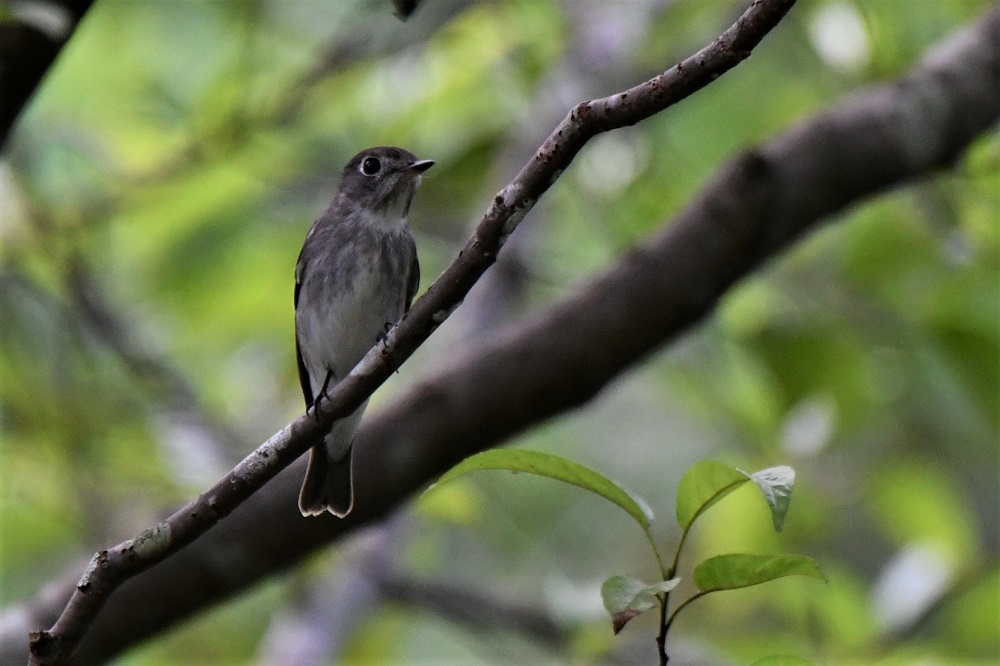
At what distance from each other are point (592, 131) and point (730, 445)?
338cm

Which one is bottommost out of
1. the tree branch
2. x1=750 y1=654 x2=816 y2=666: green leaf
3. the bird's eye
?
x1=750 y1=654 x2=816 y2=666: green leaf

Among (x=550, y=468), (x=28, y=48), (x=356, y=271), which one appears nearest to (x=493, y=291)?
(x=356, y=271)

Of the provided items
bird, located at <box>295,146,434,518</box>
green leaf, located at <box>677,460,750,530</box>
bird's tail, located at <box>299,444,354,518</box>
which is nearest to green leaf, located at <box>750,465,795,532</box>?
green leaf, located at <box>677,460,750,530</box>

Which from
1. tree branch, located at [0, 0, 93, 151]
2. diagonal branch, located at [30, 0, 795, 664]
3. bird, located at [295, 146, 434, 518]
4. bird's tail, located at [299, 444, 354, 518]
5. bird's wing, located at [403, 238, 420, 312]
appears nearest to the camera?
diagonal branch, located at [30, 0, 795, 664]

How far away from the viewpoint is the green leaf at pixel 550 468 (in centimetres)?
181

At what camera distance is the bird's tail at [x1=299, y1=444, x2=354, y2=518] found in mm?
3154

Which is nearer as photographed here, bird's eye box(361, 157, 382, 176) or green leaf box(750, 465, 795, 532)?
green leaf box(750, 465, 795, 532)

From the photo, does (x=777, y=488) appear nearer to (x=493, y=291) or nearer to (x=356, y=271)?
(x=356, y=271)

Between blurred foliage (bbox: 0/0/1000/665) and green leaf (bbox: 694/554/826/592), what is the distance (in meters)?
2.04

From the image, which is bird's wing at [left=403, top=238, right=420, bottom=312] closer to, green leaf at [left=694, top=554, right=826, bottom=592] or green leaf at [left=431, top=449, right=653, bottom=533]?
green leaf at [left=431, top=449, right=653, bottom=533]

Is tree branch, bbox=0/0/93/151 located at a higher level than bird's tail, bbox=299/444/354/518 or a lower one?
Answer: higher

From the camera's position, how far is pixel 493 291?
4691 millimetres

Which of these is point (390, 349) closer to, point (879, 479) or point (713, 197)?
point (713, 197)

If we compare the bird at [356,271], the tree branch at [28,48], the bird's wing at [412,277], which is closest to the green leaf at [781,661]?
the tree branch at [28,48]
